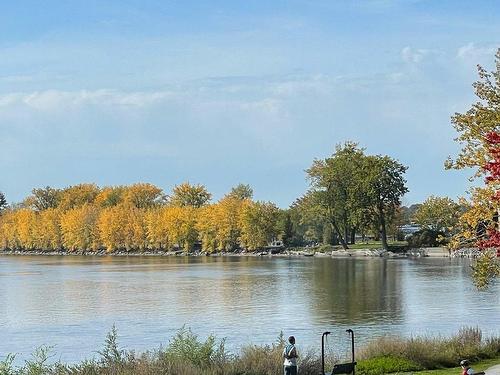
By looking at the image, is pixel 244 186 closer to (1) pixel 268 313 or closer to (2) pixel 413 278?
(2) pixel 413 278

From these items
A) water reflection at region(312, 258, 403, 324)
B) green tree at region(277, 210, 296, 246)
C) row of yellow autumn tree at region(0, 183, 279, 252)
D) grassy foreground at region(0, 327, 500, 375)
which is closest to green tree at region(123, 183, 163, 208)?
row of yellow autumn tree at region(0, 183, 279, 252)

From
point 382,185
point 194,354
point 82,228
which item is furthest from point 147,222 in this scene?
point 194,354

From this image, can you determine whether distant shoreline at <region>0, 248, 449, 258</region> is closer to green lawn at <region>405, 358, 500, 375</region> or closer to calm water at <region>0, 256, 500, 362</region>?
calm water at <region>0, 256, 500, 362</region>

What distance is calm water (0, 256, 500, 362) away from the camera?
3638cm

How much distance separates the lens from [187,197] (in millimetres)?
178750

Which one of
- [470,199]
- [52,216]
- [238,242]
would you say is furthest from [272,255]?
[470,199]

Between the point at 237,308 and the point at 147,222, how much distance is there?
11760 centimetres

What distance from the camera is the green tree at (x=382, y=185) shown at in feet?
399

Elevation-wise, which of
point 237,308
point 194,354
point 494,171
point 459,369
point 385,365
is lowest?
point 237,308

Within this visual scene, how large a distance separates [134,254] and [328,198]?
166ft

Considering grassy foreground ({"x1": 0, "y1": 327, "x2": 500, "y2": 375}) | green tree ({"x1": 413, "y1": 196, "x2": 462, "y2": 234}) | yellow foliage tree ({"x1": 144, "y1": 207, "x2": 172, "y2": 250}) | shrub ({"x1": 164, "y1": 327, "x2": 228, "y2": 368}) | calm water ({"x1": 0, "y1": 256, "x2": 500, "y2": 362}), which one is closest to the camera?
grassy foreground ({"x1": 0, "y1": 327, "x2": 500, "y2": 375})

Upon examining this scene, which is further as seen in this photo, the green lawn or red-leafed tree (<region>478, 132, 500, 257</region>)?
the green lawn

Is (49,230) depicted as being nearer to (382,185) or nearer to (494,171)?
(382,185)

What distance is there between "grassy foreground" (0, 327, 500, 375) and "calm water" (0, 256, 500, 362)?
24.8 feet
